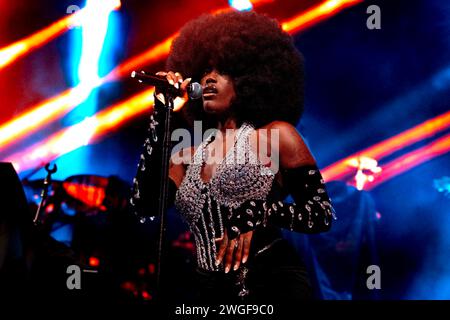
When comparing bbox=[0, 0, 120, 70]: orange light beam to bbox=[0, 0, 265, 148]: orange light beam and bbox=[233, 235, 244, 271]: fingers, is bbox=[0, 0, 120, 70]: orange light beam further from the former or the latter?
bbox=[233, 235, 244, 271]: fingers

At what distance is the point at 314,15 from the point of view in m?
6.16

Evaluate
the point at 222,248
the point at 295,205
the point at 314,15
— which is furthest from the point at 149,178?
the point at 314,15

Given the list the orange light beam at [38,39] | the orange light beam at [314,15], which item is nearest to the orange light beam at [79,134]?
the orange light beam at [38,39]

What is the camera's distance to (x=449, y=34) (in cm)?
570

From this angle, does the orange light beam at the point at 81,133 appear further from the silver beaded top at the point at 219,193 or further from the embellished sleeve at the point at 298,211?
the embellished sleeve at the point at 298,211

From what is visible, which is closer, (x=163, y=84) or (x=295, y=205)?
(x=163, y=84)

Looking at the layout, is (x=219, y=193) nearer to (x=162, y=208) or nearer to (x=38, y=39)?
(x=162, y=208)

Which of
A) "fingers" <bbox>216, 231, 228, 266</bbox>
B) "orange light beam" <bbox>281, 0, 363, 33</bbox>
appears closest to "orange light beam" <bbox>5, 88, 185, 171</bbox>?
"orange light beam" <bbox>281, 0, 363, 33</bbox>

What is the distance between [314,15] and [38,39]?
313cm

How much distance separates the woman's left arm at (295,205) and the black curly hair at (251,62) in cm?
36

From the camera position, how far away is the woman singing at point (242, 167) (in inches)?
86.3

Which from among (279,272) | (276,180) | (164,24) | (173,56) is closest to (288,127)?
(276,180)

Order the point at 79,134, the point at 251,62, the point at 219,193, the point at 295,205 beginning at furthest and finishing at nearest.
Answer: the point at 79,134, the point at 251,62, the point at 219,193, the point at 295,205

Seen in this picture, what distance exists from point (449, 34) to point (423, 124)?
962 mm
